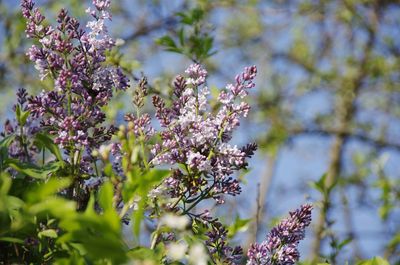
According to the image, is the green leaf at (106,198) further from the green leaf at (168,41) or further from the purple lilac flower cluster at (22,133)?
the green leaf at (168,41)

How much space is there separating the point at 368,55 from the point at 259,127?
1.70 metres

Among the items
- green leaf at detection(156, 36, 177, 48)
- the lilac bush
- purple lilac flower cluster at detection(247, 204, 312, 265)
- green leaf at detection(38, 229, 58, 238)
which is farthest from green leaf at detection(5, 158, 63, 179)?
green leaf at detection(156, 36, 177, 48)

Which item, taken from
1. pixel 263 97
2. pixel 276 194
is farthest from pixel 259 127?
pixel 276 194

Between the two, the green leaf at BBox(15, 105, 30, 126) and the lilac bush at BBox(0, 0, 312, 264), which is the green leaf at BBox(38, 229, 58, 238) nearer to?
the lilac bush at BBox(0, 0, 312, 264)

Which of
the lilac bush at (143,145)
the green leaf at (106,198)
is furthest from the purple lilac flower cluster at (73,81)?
the green leaf at (106,198)

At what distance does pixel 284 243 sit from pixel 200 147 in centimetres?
26

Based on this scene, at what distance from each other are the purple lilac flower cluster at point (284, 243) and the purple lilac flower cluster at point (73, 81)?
0.38 meters

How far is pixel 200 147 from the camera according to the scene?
1151 millimetres

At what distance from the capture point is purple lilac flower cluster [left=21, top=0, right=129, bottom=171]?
1.13 meters

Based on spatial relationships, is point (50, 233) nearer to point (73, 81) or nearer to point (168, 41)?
point (73, 81)

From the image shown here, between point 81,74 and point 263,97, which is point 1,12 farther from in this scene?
point 263,97

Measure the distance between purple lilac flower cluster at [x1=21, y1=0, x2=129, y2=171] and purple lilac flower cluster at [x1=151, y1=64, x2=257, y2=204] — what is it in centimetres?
11

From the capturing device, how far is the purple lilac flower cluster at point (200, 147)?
113cm

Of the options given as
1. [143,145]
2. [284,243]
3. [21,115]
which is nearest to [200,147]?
[143,145]
